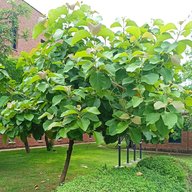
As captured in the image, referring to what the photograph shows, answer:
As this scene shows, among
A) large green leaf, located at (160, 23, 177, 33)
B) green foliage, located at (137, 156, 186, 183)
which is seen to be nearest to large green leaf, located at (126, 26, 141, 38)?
large green leaf, located at (160, 23, 177, 33)

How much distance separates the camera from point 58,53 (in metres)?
3.73

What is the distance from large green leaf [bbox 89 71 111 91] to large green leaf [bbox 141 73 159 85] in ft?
1.07

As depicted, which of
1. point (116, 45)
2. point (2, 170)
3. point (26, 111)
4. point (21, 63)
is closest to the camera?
point (116, 45)

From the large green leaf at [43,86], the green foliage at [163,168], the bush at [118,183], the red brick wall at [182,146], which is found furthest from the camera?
the red brick wall at [182,146]

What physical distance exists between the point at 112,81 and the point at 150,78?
491 mm

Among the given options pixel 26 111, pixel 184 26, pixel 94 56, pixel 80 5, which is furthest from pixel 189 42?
pixel 26 111

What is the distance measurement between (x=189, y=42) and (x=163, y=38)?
235 mm

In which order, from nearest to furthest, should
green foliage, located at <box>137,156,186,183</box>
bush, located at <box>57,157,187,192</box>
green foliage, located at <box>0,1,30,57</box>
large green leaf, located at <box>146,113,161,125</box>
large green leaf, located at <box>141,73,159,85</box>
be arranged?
large green leaf, located at <box>146,113,161,125</box>
large green leaf, located at <box>141,73,159,85</box>
bush, located at <box>57,157,187,192</box>
green foliage, located at <box>137,156,186,183</box>
green foliage, located at <box>0,1,30,57</box>

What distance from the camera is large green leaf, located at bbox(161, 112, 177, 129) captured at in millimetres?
2432

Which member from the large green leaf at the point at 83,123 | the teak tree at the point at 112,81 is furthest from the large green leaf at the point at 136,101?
the large green leaf at the point at 83,123

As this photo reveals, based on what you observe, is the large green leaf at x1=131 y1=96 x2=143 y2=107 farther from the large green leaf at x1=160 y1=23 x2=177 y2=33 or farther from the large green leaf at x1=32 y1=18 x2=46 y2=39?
the large green leaf at x1=32 y1=18 x2=46 y2=39

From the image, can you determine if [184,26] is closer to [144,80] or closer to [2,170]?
[144,80]

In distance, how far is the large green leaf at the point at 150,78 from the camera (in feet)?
9.08

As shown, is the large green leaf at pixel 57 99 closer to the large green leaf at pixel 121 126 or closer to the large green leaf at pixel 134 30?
the large green leaf at pixel 121 126
